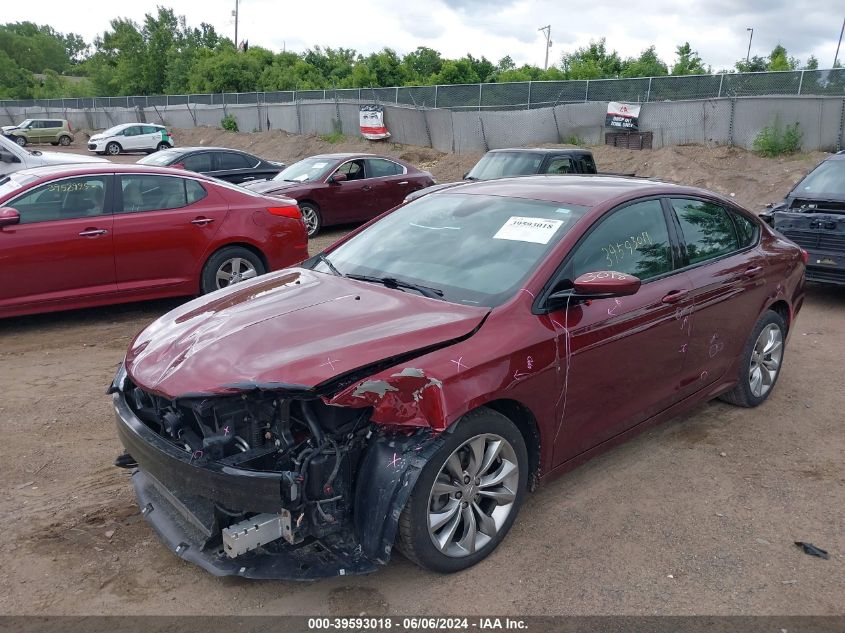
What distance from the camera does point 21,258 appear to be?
21.5 feet

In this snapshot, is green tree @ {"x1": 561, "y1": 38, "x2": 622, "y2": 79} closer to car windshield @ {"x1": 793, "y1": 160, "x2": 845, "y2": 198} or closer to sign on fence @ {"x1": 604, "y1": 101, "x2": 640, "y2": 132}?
sign on fence @ {"x1": 604, "y1": 101, "x2": 640, "y2": 132}

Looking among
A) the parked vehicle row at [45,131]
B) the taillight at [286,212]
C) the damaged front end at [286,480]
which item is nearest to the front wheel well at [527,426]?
the damaged front end at [286,480]

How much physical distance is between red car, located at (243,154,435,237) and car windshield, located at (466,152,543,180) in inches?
86.4

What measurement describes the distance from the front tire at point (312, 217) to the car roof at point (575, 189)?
841 cm

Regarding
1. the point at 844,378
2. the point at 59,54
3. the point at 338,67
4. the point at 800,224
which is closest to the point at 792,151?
the point at 800,224

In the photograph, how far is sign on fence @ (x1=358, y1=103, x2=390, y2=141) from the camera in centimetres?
2816

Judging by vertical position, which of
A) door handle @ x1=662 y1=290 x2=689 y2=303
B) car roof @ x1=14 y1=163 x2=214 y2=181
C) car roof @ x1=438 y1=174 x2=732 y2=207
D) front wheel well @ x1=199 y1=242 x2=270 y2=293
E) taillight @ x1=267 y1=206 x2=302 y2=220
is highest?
car roof @ x1=438 y1=174 x2=732 y2=207

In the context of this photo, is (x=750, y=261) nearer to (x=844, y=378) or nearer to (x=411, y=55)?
(x=844, y=378)

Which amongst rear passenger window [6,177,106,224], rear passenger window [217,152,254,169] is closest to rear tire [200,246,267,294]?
rear passenger window [6,177,106,224]

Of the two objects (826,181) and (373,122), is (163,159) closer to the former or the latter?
(826,181)

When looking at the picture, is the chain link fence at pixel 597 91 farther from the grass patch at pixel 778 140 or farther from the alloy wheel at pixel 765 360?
the alloy wheel at pixel 765 360

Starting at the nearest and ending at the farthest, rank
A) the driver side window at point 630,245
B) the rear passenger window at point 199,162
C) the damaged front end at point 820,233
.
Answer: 1. the driver side window at point 630,245
2. the damaged front end at point 820,233
3. the rear passenger window at point 199,162

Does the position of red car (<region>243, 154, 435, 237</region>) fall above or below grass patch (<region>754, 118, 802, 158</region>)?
below

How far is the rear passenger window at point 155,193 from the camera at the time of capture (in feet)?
23.7
